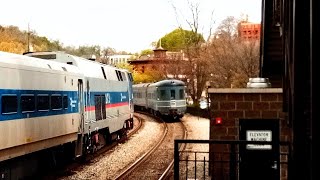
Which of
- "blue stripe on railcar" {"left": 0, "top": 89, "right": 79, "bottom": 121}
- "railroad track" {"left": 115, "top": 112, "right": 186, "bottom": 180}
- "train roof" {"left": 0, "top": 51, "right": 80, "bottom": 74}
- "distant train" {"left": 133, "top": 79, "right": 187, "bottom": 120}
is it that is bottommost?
"railroad track" {"left": 115, "top": 112, "right": 186, "bottom": 180}

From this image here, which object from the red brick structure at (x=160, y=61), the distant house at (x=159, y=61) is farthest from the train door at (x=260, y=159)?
the distant house at (x=159, y=61)

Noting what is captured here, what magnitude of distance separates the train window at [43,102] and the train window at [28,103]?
367 millimetres

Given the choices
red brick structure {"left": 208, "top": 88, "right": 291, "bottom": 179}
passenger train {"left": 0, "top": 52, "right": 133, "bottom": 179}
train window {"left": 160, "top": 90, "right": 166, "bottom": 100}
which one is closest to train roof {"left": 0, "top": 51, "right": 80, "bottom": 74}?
passenger train {"left": 0, "top": 52, "right": 133, "bottom": 179}

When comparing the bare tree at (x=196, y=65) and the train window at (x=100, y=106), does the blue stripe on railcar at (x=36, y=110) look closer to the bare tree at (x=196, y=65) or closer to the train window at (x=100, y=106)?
the train window at (x=100, y=106)

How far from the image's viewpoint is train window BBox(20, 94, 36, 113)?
11391mm

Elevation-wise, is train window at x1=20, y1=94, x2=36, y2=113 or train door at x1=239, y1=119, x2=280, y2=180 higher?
train window at x1=20, y1=94, x2=36, y2=113

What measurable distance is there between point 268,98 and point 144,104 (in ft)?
132

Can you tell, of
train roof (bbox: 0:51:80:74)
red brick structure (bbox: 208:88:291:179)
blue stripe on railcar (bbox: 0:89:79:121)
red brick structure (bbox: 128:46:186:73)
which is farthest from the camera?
red brick structure (bbox: 128:46:186:73)

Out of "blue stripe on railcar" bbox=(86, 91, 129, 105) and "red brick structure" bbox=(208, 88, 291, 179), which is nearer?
"red brick structure" bbox=(208, 88, 291, 179)

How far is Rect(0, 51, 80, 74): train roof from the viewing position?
1049cm

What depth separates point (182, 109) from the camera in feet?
133

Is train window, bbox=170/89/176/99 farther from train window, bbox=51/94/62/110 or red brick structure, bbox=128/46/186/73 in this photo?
train window, bbox=51/94/62/110

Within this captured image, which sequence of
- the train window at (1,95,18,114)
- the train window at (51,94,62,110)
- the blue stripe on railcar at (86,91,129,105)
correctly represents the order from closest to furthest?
1. the train window at (1,95,18,114)
2. the train window at (51,94,62,110)
3. the blue stripe on railcar at (86,91,129,105)

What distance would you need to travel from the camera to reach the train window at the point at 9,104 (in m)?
10.2
